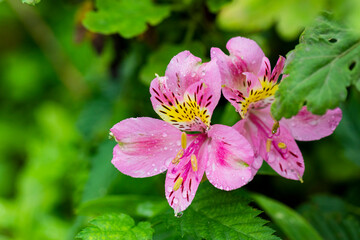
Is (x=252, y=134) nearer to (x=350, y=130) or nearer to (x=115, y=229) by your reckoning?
(x=115, y=229)

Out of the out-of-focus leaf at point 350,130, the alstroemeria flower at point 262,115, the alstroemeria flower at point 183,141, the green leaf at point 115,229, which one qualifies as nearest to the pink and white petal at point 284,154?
the alstroemeria flower at point 262,115

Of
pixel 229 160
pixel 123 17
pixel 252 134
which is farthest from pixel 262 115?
pixel 123 17

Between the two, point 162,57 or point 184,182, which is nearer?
point 184,182

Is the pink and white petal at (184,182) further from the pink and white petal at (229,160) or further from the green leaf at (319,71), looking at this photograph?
the green leaf at (319,71)

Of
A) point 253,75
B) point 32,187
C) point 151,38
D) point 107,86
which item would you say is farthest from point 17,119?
point 253,75

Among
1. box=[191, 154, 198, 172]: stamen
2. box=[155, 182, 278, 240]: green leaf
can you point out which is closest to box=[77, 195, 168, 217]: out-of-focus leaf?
box=[155, 182, 278, 240]: green leaf

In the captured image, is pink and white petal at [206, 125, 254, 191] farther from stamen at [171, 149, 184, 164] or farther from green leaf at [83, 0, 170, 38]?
green leaf at [83, 0, 170, 38]
